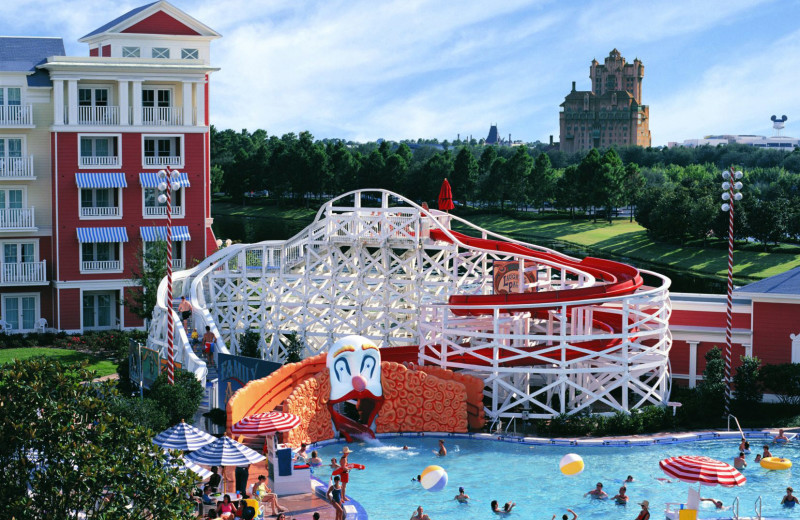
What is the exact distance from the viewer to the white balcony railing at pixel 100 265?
5791 cm

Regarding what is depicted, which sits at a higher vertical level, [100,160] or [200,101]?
→ [200,101]

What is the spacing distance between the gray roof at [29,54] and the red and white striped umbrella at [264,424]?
31056 millimetres

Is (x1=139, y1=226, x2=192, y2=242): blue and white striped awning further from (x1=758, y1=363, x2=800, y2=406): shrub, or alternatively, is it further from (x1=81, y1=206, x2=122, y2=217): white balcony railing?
(x1=758, y1=363, x2=800, y2=406): shrub

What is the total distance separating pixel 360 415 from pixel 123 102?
27.4 m

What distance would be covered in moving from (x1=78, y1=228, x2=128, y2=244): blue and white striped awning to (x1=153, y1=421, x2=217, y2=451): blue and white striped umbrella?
29282 mm

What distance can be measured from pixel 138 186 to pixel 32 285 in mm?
7849

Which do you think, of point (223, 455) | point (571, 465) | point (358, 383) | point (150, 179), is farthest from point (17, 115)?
point (571, 465)

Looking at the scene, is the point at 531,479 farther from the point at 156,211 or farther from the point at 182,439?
the point at 156,211

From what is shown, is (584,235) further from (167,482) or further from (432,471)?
(167,482)

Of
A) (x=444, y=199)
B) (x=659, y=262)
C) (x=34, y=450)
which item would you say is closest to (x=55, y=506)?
(x=34, y=450)

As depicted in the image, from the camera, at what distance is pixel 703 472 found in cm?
2873

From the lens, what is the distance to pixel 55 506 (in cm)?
1958

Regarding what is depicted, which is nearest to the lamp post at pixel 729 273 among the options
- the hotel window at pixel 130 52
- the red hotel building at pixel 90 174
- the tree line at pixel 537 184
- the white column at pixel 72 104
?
the red hotel building at pixel 90 174

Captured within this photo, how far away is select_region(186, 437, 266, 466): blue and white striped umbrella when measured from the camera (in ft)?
95.8
